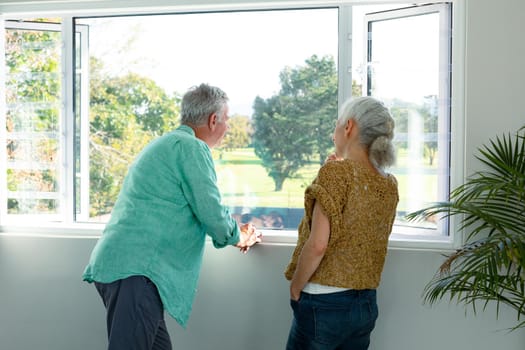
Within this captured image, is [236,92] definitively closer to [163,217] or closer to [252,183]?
[252,183]

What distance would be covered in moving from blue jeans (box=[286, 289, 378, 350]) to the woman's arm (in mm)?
91

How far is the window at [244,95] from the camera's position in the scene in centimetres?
289

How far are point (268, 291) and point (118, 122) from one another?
3.88 ft

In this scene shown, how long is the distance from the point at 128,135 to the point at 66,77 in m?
0.46

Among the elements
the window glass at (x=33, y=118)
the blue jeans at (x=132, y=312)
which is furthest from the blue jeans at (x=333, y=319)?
the window glass at (x=33, y=118)

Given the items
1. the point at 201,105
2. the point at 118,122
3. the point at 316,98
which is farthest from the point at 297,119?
the point at 118,122

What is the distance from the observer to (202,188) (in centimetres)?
228

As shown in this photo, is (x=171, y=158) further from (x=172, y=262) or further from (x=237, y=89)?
(x=237, y=89)

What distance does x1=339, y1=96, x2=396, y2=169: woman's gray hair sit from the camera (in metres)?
2.18

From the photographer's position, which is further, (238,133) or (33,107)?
(33,107)

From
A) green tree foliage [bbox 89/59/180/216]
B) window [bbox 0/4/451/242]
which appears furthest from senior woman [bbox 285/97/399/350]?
green tree foliage [bbox 89/59/180/216]

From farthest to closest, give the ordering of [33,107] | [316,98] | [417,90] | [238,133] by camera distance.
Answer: [33,107] < [238,133] < [316,98] < [417,90]

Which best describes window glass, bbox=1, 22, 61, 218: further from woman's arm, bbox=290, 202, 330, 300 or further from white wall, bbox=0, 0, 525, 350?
woman's arm, bbox=290, 202, 330, 300

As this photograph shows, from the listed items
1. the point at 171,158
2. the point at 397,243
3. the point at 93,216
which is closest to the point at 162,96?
the point at 93,216
